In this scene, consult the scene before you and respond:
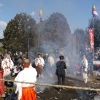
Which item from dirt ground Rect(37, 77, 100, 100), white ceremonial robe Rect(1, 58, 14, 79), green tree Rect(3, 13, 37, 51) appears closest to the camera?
dirt ground Rect(37, 77, 100, 100)

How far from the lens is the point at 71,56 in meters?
18.9

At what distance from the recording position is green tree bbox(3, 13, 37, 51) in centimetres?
4263

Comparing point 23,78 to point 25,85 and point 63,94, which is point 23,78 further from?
point 63,94

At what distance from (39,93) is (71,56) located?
398 inches

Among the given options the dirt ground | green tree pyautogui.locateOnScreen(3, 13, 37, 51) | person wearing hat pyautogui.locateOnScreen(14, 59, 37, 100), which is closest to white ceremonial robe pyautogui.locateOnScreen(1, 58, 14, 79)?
the dirt ground

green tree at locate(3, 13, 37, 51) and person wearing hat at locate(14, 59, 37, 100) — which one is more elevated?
green tree at locate(3, 13, 37, 51)

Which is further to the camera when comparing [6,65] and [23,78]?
[6,65]

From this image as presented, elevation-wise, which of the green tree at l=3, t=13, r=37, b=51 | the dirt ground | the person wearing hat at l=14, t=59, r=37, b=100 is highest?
the green tree at l=3, t=13, r=37, b=51

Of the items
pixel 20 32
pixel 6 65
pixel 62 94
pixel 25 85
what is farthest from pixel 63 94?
pixel 20 32

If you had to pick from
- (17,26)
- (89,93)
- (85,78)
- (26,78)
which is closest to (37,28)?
(17,26)

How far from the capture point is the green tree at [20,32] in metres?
42.6

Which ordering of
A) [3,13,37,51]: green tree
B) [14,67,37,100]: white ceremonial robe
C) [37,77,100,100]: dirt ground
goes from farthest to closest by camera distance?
1. [3,13,37,51]: green tree
2. [37,77,100,100]: dirt ground
3. [14,67,37,100]: white ceremonial robe

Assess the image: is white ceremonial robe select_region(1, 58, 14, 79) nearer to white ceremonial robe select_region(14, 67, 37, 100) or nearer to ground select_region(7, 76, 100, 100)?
ground select_region(7, 76, 100, 100)

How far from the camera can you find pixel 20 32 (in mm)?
44312
